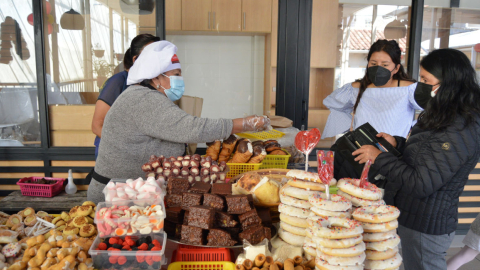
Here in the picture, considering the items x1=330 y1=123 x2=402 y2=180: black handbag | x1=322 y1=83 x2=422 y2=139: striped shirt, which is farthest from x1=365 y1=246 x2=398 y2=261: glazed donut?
x1=322 y1=83 x2=422 y2=139: striped shirt

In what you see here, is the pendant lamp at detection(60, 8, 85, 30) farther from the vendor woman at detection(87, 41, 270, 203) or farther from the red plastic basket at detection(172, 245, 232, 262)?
the red plastic basket at detection(172, 245, 232, 262)

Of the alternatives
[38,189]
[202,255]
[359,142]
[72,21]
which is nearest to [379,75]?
[359,142]

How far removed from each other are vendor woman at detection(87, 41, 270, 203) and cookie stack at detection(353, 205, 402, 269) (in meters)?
0.94

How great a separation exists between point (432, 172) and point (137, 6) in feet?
10.6

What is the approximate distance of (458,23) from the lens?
165 inches

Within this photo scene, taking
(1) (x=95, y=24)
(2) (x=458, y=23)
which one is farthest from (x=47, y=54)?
(2) (x=458, y=23)

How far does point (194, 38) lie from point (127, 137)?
2.96m

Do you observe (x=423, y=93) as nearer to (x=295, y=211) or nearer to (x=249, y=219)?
(x=295, y=211)

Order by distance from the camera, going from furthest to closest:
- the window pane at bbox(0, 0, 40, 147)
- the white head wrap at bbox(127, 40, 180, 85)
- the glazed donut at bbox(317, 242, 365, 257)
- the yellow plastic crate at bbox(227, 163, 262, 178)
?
the window pane at bbox(0, 0, 40, 147) < the yellow plastic crate at bbox(227, 163, 262, 178) < the white head wrap at bbox(127, 40, 180, 85) < the glazed donut at bbox(317, 242, 365, 257)

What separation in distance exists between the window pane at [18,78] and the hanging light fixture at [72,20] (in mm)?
312

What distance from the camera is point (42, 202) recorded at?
3.37 metres

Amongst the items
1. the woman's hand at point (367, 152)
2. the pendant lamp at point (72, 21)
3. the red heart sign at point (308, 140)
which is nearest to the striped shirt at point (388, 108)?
the woman's hand at point (367, 152)

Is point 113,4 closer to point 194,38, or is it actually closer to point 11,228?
point 194,38

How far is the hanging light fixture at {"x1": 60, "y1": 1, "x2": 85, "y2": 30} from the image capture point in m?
3.74
